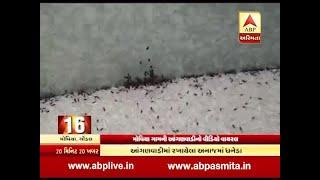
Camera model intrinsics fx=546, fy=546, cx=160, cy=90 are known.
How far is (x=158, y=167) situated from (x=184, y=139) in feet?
2.04

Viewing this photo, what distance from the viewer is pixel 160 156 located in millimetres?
8906

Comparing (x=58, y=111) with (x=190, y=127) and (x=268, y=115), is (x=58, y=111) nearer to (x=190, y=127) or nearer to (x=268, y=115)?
(x=190, y=127)

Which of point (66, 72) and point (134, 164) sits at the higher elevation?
point (66, 72)

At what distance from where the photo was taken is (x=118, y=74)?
9.42 m

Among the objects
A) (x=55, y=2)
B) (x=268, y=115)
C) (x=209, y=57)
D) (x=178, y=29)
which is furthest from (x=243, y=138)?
(x=55, y=2)

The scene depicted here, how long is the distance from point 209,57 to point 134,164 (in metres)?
2.24

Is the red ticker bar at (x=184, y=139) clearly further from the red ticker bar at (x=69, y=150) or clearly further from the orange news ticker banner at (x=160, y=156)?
the red ticker bar at (x=69, y=150)

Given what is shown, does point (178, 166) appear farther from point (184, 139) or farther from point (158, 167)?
point (184, 139)

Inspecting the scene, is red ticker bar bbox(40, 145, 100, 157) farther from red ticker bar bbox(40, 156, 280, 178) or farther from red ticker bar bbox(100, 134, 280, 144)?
red ticker bar bbox(100, 134, 280, 144)
